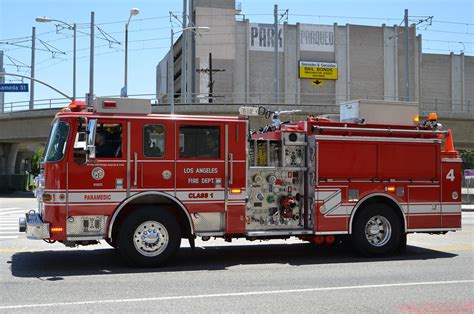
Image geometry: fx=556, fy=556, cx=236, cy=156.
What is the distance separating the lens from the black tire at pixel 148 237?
920 centimetres

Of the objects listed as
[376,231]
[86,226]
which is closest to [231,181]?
[86,226]

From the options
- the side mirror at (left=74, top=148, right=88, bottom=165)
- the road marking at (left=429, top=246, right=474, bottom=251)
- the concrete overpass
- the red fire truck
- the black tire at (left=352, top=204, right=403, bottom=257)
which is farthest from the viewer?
the concrete overpass

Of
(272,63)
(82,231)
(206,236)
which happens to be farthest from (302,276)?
(272,63)

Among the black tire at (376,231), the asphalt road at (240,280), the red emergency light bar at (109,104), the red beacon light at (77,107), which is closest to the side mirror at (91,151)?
the red emergency light bar at (109,104)

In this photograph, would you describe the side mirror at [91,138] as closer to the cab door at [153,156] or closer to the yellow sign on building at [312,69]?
the cab door at [153,156]

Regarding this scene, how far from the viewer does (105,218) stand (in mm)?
9141

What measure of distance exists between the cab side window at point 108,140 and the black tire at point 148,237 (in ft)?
3.48

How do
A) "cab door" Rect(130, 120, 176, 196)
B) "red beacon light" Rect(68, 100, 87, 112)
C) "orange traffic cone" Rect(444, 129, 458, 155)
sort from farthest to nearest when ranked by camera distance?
"orange traffic cone" Rect(444, 129, 458, 155), "red beacon light" Rect(68, 100, 87, 112), "cab door" Rect(130, 120, 176, 196)

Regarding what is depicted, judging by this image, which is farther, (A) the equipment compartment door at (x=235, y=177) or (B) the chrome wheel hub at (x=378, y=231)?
(B) the chrome wheel hub at (x=378, y=231)

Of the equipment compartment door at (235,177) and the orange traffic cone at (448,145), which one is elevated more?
the orange traffic cone at (448,145)

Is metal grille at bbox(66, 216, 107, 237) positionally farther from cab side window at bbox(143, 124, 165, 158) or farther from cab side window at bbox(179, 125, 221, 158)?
cab side window at bbox(179, 125, 221, 158)

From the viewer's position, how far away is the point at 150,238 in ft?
30.6

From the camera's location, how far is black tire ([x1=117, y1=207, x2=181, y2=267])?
920cm

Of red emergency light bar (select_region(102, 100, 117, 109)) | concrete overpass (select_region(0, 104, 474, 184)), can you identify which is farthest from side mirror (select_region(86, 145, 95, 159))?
concrete overpass (select_region(0, 104, 474, 184))
